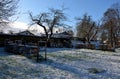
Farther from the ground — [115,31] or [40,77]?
[115,31]

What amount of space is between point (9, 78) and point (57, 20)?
29.1 m

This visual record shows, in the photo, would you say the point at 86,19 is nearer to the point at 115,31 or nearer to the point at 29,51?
the point at 115,31

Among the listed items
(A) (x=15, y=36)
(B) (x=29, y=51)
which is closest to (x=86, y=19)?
(A) (x=15, y=36)

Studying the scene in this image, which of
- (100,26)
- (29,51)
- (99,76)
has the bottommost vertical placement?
(99,76)

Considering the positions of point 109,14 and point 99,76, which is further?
point 109,14

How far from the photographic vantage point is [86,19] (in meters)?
56.1

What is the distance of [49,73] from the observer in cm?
1141

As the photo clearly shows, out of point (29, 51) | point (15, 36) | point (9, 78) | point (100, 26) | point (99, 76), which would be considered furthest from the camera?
point (100, 26)

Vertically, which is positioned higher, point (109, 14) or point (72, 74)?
point (109, 14)

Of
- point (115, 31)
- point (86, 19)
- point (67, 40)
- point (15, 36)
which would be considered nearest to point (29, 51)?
point (15, 36)

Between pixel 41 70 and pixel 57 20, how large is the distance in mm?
26948

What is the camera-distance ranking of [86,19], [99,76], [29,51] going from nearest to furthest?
[99,76] < [29,51] < [86,19]

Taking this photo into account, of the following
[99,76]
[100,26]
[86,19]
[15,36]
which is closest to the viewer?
[99,76]

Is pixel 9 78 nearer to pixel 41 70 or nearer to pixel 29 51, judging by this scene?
pixel 41 70
